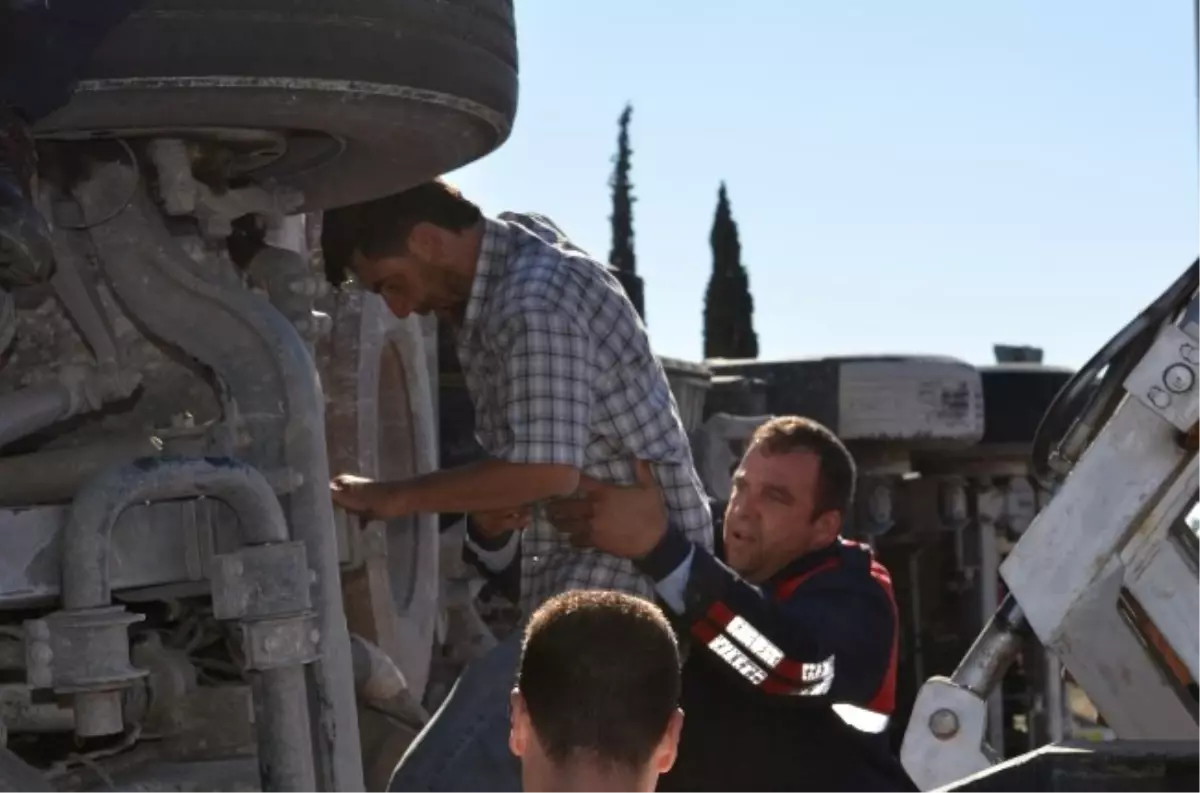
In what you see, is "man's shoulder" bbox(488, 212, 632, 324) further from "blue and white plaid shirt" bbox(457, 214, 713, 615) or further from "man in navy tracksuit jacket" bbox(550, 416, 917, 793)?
"man in navy tracksuit jacket" bbox(550, 416, 917, 793)

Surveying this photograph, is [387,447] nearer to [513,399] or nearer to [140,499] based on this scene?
[513,399]

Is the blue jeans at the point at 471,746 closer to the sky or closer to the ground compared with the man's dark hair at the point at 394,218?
closer to the ground

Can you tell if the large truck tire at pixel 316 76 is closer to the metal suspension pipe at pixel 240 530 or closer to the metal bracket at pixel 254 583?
the metal suspension pipe at pixel 240 530

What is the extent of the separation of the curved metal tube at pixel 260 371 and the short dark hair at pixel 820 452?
3.04ft

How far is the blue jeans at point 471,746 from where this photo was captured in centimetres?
315

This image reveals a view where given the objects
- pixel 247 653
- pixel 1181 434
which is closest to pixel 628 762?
pixel 247 653

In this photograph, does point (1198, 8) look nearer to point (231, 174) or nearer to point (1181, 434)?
point (1181, 434)

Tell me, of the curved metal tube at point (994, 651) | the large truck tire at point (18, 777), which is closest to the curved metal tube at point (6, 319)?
the large truck tire at point (18, 777)

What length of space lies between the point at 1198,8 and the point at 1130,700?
4.11 feet

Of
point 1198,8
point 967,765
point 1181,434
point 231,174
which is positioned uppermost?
point 1198,8

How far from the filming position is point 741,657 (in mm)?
3250

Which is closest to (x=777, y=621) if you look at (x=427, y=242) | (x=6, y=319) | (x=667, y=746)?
(x=427, y=242)

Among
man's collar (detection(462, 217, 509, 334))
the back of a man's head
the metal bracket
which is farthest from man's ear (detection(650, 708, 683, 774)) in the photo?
man's collar (detection(462, 217, 509, 334))

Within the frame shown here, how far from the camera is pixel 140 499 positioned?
271 centimetres
